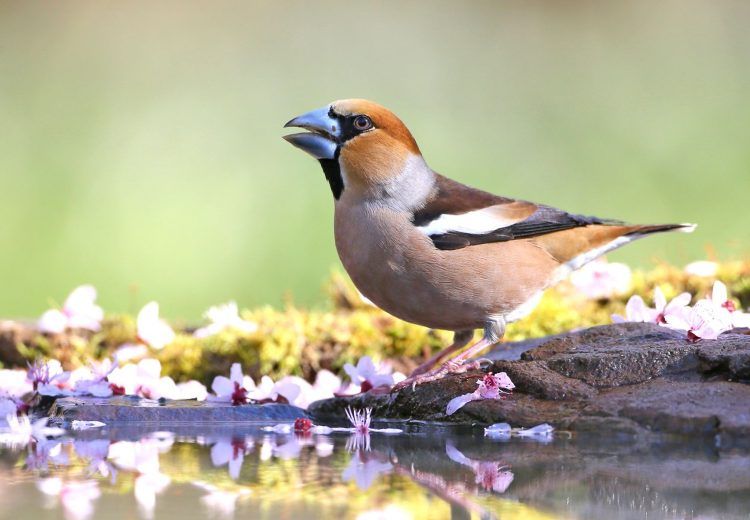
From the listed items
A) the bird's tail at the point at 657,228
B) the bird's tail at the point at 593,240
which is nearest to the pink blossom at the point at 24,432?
the bird's tail at the point at 593,240

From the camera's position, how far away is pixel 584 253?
5.72 m

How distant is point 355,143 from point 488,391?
63.2 inches

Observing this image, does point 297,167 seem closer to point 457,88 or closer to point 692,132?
point 457,88

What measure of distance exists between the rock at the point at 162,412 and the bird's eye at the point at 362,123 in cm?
144

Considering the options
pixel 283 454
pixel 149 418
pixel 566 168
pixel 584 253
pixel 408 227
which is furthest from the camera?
pixel 566 168

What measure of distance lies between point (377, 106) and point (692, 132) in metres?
6.66

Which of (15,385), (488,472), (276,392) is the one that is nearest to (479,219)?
(276,392)

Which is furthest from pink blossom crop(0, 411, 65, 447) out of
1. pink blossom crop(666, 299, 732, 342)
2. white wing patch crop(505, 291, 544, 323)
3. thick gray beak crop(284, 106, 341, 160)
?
pink blossom crop(666, 299, 732, 342)

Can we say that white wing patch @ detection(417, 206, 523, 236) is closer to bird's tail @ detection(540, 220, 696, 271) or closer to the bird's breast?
the bird's breast

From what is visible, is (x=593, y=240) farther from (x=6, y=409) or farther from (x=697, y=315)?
(x=6, y=409)

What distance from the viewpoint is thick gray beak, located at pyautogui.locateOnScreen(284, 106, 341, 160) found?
197 inches

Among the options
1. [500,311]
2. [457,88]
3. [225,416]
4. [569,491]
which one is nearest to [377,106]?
[500,311]

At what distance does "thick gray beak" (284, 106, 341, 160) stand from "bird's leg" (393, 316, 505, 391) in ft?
3.62

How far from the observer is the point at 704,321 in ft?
13.9
